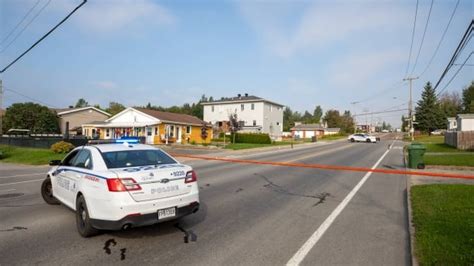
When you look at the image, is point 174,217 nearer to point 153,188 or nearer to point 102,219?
point 153,188

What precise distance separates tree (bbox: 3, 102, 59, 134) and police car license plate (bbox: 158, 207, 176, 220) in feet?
206

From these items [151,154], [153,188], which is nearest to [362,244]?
[153,188]

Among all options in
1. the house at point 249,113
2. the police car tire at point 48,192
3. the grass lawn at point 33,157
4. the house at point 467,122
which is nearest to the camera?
the police car tire at point 48,192

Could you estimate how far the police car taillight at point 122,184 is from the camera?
17.6 feet

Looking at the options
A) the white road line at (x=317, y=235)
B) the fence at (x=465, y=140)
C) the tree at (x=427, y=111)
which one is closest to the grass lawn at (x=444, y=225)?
the white road line at (x=317, y=235)

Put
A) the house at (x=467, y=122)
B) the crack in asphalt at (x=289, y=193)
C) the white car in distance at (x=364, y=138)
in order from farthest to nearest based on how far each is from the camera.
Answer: the white car in distance at (x=364, y=138) < the house at (x=467, y=122) < the crack in asphalt at (x=289, y=193)

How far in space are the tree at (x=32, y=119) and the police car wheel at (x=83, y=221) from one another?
203 feet

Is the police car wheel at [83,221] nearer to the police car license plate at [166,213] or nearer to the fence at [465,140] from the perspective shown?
the police car license plate at [166,213]

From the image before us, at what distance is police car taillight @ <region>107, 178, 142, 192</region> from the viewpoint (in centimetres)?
535

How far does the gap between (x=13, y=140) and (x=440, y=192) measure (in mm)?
37311

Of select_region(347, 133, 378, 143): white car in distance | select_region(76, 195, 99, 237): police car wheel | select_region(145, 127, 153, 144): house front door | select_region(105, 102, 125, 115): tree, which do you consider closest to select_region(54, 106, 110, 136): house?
select_region(145, 127, 153, 144): house front door

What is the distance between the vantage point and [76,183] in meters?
6.27

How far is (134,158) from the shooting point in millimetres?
6457

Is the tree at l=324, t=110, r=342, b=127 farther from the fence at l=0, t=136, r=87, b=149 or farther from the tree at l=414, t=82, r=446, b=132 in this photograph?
the fence at l=0, t=136, r=87, b=149
